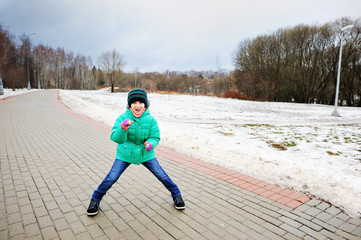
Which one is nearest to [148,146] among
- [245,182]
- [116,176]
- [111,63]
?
[116,176]

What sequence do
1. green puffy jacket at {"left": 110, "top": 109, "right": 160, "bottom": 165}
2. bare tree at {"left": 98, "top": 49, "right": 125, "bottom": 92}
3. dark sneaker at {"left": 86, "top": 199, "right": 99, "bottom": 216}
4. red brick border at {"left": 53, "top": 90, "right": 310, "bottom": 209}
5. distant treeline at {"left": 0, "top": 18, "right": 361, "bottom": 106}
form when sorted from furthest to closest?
1. bare tree at {"left": 98, "top": 49, "right": 125, "bottom": 92}
2. distant treeline at {"left": 0, "top": 18, "right": 361, "bottom": 106}
3. red brick border at {"left": 53, "top": 90, "right": 310, "bottom": 209}
4. dark sneaker at {"left": 86, "top": 199, "right": 99, "bottom": 216}
5. green puffy jacket at {"left": 110, "top": 109, "right": 160, "bottom": 165}

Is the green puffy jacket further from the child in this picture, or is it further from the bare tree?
the bare tree

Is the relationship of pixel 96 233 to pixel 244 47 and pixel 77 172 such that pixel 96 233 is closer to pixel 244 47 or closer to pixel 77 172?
pixel 77 172

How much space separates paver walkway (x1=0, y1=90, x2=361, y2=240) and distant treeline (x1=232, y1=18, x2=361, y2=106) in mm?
31764

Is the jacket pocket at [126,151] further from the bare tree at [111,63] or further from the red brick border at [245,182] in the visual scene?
the bare tree at [111,63]

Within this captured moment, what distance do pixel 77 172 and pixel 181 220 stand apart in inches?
102

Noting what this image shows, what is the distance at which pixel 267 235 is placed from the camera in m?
2.57

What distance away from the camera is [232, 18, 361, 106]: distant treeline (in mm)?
29406

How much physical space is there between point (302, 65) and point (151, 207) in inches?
1416

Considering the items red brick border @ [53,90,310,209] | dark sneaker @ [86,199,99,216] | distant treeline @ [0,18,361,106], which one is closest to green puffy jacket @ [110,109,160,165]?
dark sneaker @ [86,199,99,216]

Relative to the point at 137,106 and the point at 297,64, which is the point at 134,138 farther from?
the point at 297,64

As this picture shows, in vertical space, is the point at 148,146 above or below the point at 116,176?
above

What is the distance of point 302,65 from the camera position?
32.7m

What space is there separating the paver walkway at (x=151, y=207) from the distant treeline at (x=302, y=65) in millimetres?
31764
